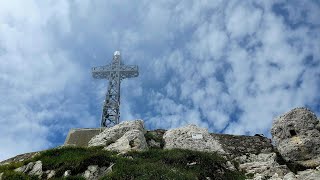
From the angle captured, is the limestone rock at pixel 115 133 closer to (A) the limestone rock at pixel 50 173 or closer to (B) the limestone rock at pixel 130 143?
(B) the limestone rock at pixel 130 143

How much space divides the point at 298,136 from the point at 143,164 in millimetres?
9971

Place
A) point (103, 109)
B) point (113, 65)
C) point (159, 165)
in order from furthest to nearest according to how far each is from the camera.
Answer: point (113, 65), point (103, 109), point (159, 165)

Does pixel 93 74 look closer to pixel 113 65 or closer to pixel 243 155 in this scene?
pixel 113 65

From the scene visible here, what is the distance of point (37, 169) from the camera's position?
20750 millimetres

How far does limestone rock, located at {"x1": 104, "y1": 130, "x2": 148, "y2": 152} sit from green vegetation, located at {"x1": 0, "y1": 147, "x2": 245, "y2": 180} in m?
1.59

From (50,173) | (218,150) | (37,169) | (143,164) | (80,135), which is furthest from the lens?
(80,135)

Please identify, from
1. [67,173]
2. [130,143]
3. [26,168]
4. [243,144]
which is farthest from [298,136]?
[26,168]

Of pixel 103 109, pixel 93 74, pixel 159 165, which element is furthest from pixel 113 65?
pixel 159 165

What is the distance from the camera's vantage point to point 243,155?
1016 inches

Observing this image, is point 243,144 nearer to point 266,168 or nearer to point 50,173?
point 266,168

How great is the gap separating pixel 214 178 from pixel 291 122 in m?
7.78

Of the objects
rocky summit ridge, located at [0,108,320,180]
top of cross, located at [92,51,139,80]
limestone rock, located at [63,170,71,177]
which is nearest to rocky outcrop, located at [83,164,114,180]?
rocky summit ridge, located at [0,108,320,180]

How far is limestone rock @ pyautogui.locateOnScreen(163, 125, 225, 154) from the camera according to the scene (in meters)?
25.8

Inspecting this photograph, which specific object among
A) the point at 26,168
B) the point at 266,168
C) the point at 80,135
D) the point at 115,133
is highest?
the point at 80,135
